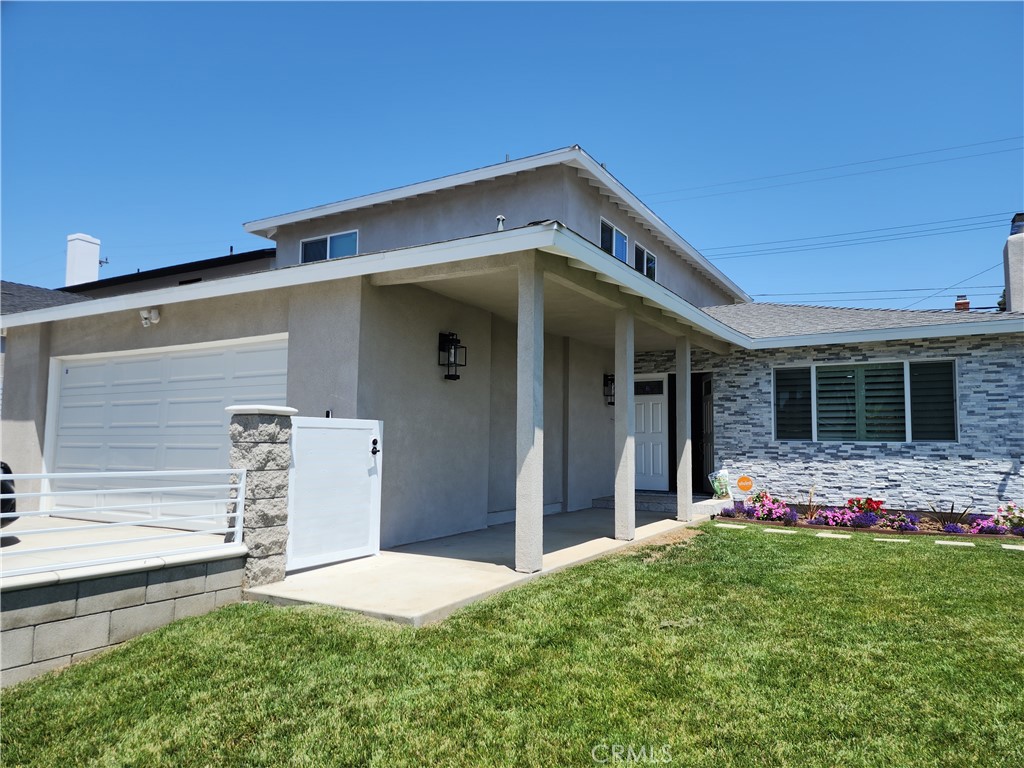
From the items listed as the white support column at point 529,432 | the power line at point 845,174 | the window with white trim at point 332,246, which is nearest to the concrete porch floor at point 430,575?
the white support column at point 529,432

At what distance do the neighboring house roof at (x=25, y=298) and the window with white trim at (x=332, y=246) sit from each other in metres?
5.05

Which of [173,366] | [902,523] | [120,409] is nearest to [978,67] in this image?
[902,523]

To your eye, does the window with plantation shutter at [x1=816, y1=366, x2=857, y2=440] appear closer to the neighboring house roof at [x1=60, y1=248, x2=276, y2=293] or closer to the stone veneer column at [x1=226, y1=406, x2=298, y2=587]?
the stone veneer column at [x1=226, y1=406, x2=298, y2=587]

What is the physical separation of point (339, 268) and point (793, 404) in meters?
8.56

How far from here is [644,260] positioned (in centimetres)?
1298

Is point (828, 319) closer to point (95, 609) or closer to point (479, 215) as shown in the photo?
point (479, 215)

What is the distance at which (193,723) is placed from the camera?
3.51m

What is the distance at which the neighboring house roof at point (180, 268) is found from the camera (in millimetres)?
14719

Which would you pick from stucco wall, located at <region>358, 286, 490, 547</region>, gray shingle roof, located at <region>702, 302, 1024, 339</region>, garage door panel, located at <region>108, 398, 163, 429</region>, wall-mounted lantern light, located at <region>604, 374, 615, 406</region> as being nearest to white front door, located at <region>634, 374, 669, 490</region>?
wall-mounted lantern light, located at <region>604, 374, 615, 406</region>

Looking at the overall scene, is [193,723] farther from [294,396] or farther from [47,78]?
[47,78]

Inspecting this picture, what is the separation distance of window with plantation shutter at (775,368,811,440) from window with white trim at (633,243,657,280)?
10.4 feet

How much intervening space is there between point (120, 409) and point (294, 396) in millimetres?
4001

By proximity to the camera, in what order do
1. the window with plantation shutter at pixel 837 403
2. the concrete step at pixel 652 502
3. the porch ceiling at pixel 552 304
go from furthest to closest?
the concrete step at pixel 652 502, the window with plantation shutter at pixel 837 403, the porch ceiling at pixel 552 304

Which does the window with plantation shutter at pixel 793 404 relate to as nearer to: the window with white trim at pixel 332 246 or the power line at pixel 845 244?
the window with white trim at pixel 332 246
